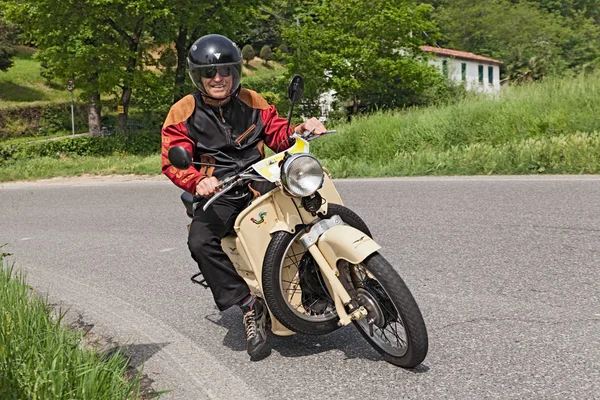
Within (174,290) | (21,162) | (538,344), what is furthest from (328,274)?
(21,162)

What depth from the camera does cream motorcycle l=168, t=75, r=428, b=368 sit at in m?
3.56

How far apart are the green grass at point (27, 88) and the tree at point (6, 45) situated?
63.5 inches

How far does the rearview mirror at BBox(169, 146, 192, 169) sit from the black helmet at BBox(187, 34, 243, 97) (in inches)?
26.0

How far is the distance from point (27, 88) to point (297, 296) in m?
54.0

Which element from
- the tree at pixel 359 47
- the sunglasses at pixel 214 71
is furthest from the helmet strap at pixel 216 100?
the tree at pixel 359 47

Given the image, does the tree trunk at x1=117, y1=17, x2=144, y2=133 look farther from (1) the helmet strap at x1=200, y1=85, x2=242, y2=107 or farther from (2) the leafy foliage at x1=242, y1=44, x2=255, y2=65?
(2) the leafy foliage at x1=242, y1=44, x2=255, y2=65

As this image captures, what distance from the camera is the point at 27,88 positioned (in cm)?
5309

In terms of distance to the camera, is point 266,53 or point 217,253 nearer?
point 217,253

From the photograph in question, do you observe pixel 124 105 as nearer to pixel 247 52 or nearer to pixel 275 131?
pixel 275 131

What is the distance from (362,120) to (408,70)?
19.5m

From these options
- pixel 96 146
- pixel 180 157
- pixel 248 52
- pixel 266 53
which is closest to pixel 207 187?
pixel 180 157

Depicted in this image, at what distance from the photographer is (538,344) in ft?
12.5

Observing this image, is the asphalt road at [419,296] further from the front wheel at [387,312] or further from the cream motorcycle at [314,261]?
the cream motorcycle at [314,261]

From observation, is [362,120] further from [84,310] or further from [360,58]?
[360,58]
